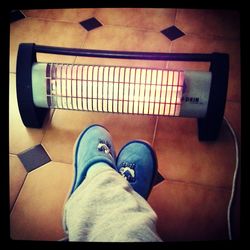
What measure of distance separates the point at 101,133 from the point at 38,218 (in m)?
0.34

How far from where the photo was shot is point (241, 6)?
1062mm

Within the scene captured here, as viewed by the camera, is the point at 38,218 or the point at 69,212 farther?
the point at 38,218

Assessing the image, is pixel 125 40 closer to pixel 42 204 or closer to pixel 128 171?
pixel 128 171

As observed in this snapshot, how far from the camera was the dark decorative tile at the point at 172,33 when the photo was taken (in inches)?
54.5

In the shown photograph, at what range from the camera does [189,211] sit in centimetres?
90

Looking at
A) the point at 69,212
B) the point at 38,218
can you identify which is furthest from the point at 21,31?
the point at 69,212

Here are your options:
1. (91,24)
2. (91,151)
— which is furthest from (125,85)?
(91,24)

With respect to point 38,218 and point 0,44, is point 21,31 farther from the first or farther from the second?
point 38,218

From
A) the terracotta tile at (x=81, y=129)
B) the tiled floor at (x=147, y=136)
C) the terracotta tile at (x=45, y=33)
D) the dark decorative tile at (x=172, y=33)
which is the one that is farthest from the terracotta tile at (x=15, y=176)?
the dark decorative tile at (x=172, y=33)

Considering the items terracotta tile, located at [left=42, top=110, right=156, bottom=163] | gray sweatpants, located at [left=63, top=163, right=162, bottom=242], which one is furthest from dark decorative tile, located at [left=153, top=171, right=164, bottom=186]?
gray sweatpants, located at [left=63, top=163, right=162, bottom=242]

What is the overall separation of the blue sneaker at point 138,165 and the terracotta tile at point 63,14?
2.76 feet

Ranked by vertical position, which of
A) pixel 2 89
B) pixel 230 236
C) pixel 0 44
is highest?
pixel 0 44

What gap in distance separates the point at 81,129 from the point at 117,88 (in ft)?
0.95

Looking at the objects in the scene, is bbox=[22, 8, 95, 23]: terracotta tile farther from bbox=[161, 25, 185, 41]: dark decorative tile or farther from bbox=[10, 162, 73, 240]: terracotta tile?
bbox=[10, 162, 73, 240]: terracotta tile
